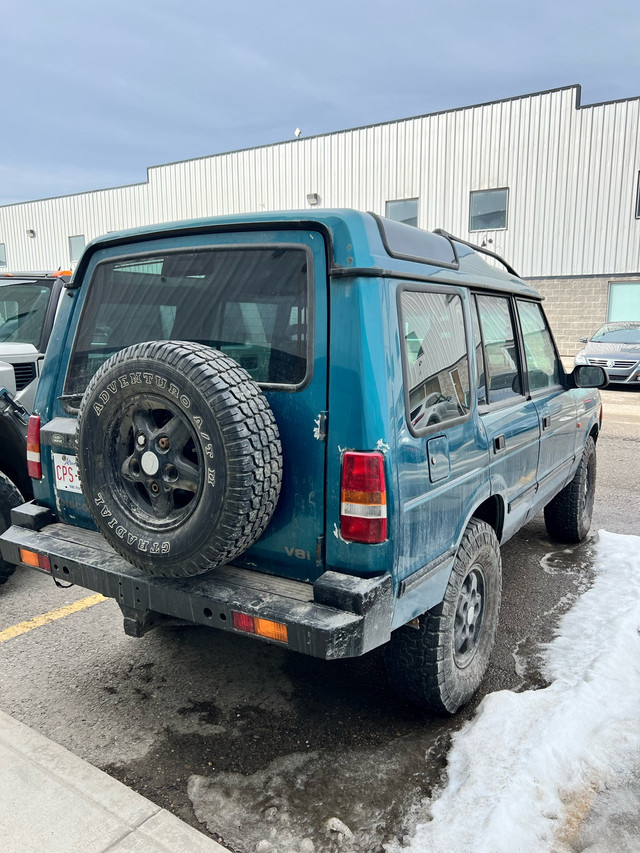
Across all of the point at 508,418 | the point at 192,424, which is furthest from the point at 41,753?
the point at 508,418

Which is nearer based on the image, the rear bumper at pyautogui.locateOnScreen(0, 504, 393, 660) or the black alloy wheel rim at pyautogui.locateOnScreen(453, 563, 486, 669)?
the rear bumper at pyautogui.locateOnScreen(0, 504, 393, 660)

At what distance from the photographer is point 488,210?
2014cm

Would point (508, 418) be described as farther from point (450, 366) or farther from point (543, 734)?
point (543, 734)

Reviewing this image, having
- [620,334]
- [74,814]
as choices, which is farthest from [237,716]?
[620,334]

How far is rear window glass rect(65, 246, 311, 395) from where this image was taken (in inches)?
92.6

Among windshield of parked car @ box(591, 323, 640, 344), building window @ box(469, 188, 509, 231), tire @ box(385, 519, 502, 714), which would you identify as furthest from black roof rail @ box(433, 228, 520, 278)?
building window @ box(469, 188, 509, 231)

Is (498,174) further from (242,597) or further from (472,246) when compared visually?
(242,597)

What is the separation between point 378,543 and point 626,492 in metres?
5.16

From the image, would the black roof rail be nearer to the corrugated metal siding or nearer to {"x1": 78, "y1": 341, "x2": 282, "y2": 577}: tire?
{"x1": 78, "y1": 341, "x2": 282, "y2": 577}: tire

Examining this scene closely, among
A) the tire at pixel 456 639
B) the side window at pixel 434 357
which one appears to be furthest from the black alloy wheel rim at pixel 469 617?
the side window at pixel 434 357

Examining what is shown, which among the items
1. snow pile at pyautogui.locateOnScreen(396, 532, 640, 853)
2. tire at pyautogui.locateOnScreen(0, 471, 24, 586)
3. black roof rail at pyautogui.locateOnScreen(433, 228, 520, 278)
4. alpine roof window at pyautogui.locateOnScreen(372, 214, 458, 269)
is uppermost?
black roof rail at pyautogui.locateOnScreen(433, 228, 520, 278)

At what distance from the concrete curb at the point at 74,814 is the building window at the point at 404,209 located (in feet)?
67.6

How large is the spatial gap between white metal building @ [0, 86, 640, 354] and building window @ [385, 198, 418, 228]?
3 centimetres

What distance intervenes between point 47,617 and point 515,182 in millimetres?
19260
